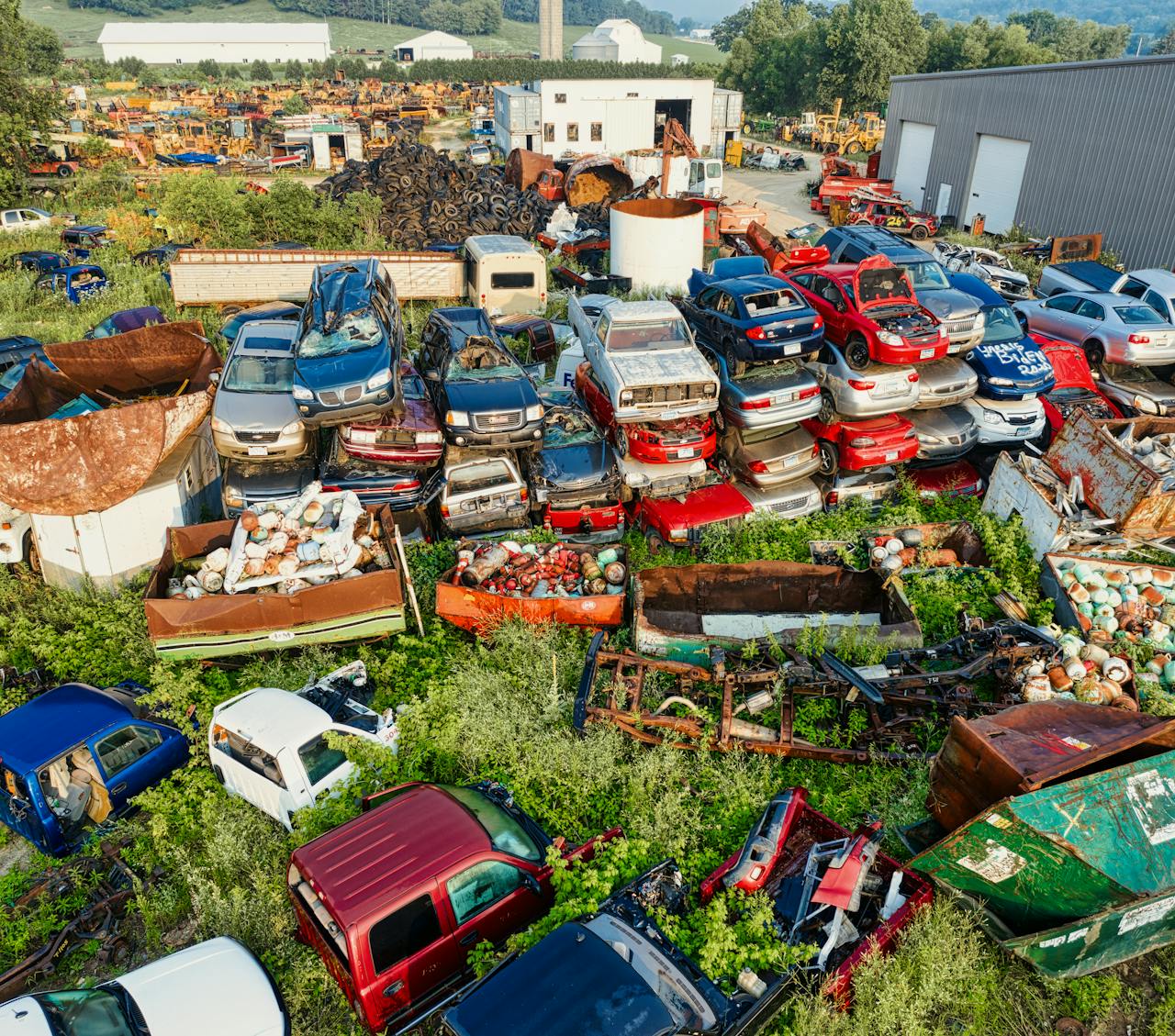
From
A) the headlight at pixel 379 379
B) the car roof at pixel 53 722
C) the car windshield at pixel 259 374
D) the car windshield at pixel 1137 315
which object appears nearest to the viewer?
the car roof at pixel 53 722

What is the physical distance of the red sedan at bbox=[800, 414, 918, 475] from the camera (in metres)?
11.5

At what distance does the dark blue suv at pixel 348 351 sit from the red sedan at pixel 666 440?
3063mm

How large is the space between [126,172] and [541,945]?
43700 millimetres

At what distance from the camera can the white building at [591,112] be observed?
3716 centimetres

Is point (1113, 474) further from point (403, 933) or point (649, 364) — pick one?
point (403, 933)

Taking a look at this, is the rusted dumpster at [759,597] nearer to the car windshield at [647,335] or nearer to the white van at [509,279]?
the car windshield at [647,335]

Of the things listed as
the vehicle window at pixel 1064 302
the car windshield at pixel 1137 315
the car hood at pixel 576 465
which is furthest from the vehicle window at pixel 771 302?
the vehicle window at pixel 1064 302

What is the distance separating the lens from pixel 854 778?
24.3ft

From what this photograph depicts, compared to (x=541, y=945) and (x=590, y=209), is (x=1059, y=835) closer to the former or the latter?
(x=541, y=945)

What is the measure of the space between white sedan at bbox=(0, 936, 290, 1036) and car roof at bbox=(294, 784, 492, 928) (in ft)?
2.35

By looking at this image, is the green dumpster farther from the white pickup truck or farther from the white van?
the white van

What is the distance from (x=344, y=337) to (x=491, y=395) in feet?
7.90

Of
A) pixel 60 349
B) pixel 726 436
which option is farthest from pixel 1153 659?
pixel 60 349

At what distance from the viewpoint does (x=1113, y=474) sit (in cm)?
1025
